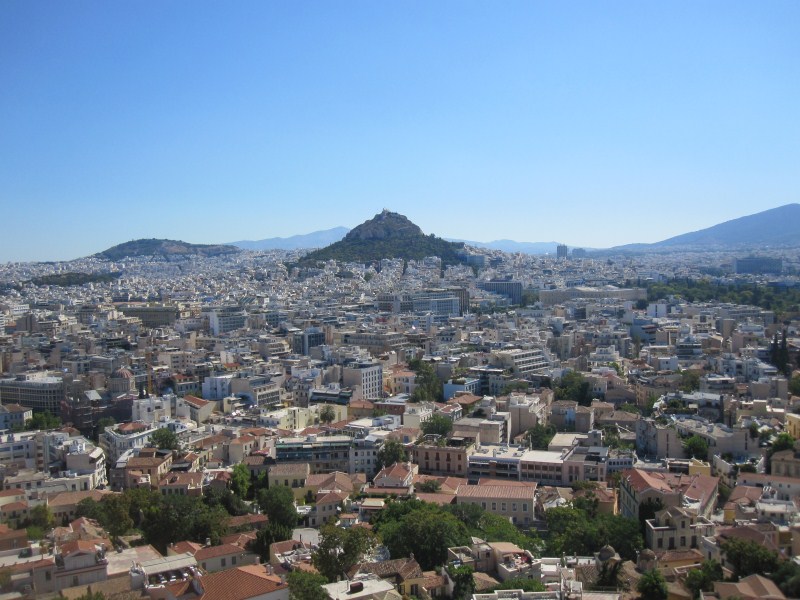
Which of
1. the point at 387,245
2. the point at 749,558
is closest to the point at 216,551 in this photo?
the point at 749,558

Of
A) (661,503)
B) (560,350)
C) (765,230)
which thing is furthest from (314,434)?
(765,230)

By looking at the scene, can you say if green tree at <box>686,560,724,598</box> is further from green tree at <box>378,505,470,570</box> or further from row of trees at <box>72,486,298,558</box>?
row of trees at <box>72,486,298,558</box>

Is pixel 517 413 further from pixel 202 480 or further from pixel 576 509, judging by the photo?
pixel 202 480

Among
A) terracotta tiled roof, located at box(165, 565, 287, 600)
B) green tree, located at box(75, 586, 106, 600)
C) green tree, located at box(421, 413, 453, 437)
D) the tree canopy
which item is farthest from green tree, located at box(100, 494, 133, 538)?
green tree, located at box(421, 413, 453, 437)

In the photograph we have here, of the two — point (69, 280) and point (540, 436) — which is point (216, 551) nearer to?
point (540, 436)

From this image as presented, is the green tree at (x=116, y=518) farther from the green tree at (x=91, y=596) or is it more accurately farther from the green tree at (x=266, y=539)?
the green tree at (x=91, y=596)
